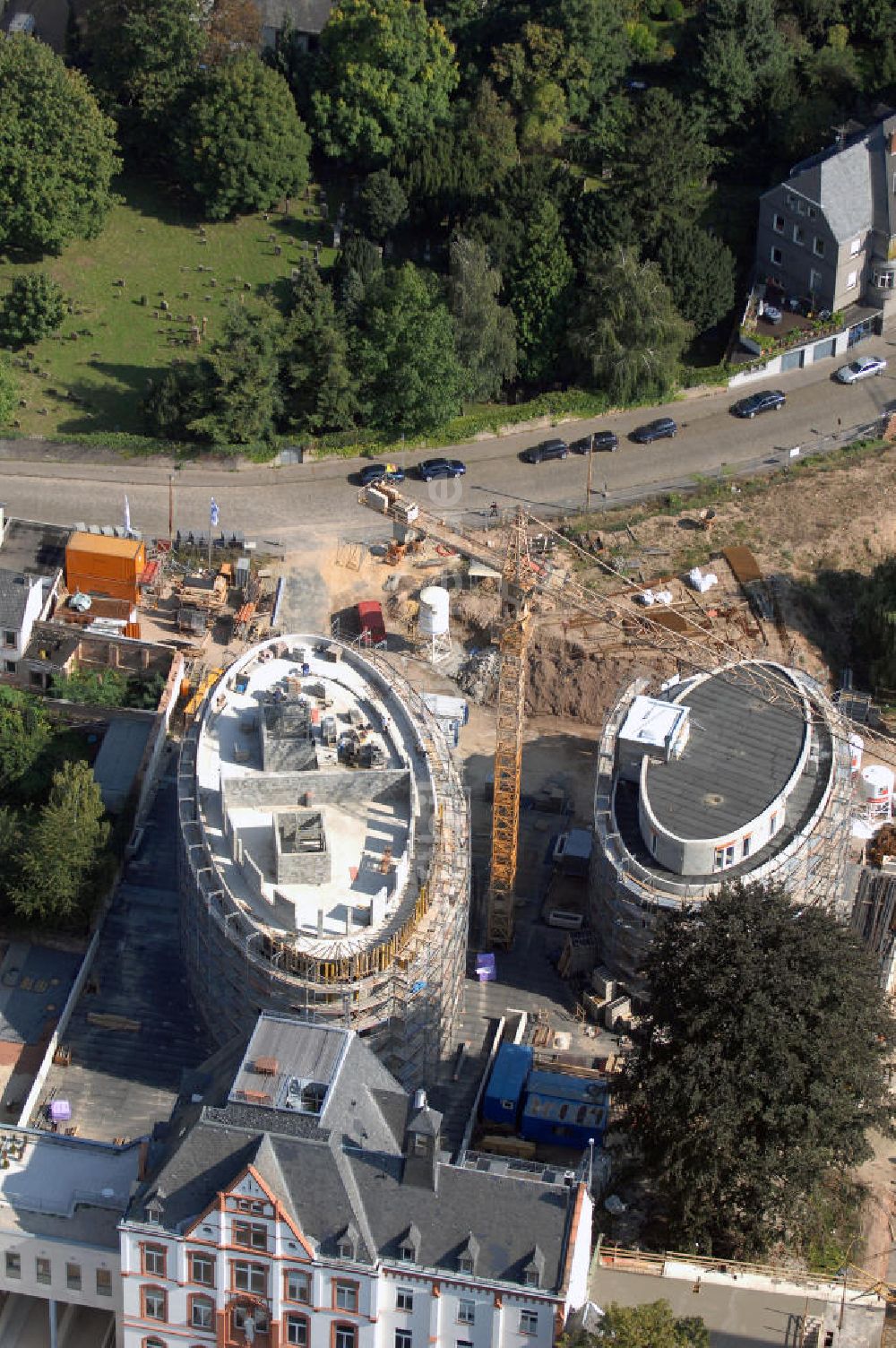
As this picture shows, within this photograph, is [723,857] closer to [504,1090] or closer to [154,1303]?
[504,1090]

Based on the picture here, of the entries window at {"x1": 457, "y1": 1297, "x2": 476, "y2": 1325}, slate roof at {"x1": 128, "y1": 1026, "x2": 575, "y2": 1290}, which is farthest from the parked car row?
window at {"x1": 457, "y1": 1297, "x2": 476, "y2": 1325}

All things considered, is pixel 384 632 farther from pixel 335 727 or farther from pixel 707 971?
pixel 707 971

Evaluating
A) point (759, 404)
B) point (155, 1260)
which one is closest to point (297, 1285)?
point (155, 1260)

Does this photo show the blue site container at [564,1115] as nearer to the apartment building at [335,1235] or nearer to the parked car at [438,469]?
the apartment building at [335,1235]

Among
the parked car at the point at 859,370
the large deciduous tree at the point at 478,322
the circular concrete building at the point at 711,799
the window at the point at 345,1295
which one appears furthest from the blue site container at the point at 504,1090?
the parked car at the point at 859,370

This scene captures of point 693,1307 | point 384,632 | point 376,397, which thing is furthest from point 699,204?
point 693,1307

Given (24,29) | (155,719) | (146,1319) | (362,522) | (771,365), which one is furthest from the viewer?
(24,29)
